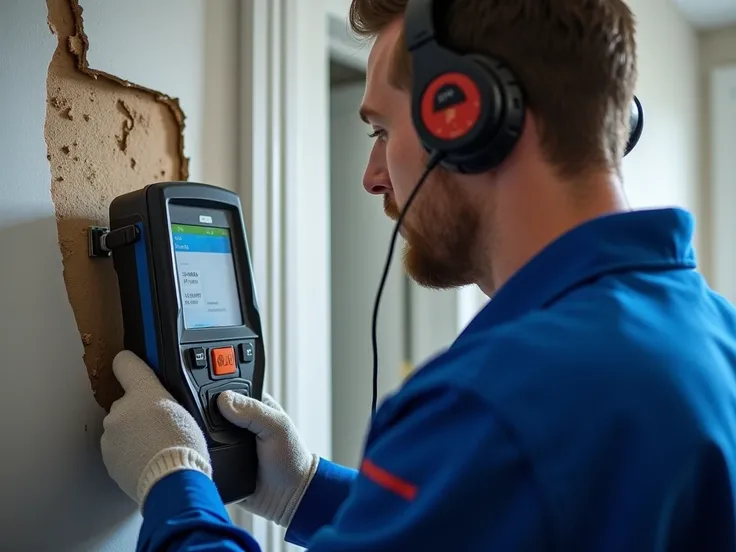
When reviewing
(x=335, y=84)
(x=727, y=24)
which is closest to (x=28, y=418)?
(x=335, y=84)

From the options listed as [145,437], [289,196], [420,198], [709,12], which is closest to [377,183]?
[420,198]

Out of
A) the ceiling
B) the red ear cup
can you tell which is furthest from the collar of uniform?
the ceiling

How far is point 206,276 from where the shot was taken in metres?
0.83

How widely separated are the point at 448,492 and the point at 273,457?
1.32 ft

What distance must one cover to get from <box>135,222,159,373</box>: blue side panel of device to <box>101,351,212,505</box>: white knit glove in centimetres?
2

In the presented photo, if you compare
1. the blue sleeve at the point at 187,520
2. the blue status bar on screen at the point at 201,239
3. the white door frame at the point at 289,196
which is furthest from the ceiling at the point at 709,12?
the blue sleeve at the point at 187,520

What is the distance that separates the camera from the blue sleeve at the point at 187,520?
61 cm

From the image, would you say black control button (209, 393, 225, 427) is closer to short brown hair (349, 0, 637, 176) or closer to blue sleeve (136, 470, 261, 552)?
blue sleeve (136, 470, 261, 552)

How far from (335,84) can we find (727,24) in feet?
6.41

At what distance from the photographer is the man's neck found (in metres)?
0.62

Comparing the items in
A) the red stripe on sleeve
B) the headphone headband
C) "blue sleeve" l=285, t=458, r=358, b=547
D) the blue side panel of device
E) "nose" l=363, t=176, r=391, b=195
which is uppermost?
the headphone headband

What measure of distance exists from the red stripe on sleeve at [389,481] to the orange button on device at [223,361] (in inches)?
12.1

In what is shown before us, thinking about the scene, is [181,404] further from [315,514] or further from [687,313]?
[687,313]

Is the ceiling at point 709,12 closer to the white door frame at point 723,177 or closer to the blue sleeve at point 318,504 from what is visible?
the white door frame at point 723,177
